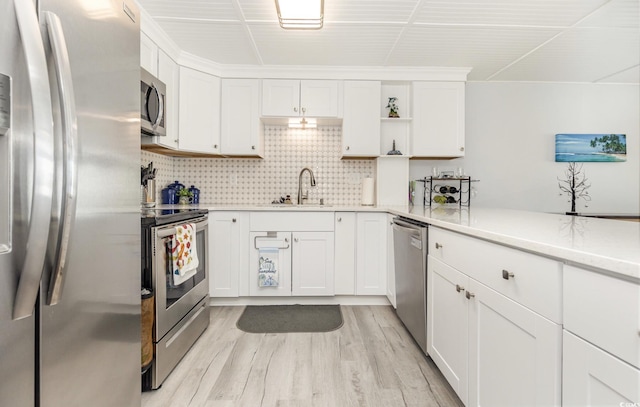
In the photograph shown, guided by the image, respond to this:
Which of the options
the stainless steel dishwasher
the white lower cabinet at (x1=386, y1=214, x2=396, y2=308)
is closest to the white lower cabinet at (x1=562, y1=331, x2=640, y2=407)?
the stainless steel dishwasher

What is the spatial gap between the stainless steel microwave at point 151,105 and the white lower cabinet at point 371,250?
1818 mm

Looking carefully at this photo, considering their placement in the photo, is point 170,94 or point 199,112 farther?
point 199,112

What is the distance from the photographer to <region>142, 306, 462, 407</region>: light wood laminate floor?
155 cm

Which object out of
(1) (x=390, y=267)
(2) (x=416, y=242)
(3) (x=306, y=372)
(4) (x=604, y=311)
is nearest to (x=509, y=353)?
(4) (x=604, y=311)

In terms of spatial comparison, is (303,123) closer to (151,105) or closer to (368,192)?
(368,192)

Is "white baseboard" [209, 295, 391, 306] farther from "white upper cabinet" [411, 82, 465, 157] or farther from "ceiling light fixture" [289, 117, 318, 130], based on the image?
"ceiling light fixture" [289, 117, 318, 130]

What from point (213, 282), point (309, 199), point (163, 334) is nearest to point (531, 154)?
point (309, 199)

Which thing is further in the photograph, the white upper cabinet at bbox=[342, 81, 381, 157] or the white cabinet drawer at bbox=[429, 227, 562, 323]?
the white upper cabinet at bbox=[342, 81, 381, 157]

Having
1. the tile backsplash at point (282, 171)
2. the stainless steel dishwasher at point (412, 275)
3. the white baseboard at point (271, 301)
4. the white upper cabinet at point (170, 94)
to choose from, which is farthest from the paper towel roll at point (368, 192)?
the white upper cabinet at point (170, 94)

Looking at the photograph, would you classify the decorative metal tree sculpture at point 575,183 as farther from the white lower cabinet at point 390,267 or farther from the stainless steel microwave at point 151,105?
the stainless steel microwave at point 151,105

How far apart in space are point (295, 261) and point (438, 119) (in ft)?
6.62

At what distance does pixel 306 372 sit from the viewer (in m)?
1.79

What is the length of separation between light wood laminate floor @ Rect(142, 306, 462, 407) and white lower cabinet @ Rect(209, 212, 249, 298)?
454mm

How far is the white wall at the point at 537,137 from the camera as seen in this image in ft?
11.3
